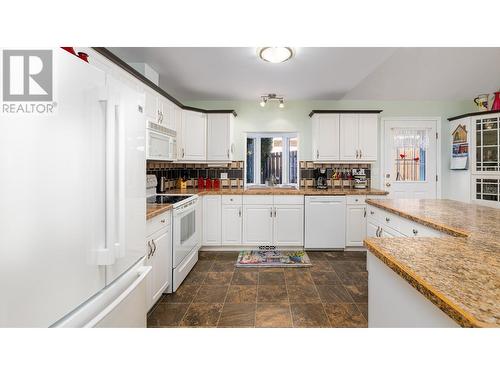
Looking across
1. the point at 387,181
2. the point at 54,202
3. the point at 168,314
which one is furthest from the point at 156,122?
the point at 387,181

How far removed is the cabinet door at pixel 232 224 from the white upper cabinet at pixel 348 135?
5.67 feet

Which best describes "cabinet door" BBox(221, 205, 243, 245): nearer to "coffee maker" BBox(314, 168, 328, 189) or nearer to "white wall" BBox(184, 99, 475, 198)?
"white wall" BBox(184, 99, 475, 198)

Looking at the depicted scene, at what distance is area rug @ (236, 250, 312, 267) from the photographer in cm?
327

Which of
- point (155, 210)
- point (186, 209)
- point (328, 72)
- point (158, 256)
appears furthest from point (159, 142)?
point (328, 72)

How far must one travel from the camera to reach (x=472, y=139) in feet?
13.6

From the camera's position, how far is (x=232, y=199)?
381cm

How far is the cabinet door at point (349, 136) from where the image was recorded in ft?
13.4

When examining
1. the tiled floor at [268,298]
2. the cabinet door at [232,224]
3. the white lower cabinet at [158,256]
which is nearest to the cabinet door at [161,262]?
the white lower cabinet at [158,256]

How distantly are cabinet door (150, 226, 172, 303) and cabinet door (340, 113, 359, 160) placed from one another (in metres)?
3.03

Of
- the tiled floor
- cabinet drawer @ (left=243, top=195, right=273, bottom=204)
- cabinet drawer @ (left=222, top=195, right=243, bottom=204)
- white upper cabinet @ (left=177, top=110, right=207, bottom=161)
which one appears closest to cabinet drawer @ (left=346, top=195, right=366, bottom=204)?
the tiled floor

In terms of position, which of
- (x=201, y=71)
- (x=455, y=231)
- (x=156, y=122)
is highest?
(x=201, y=71)
